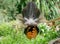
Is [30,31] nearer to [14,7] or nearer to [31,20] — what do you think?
[31,20]

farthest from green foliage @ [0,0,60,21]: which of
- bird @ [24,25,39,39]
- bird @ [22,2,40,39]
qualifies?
bird @ [24,25,39,39]

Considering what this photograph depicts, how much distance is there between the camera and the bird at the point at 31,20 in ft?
8.60

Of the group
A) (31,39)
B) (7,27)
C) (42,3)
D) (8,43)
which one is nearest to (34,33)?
(31,39)

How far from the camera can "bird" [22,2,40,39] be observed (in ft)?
8.60

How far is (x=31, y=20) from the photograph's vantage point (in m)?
2.82

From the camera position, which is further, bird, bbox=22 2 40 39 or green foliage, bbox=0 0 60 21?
green foliage, bbox=0 0 60 21

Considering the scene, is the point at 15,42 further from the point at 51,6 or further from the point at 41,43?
the point at 51,6

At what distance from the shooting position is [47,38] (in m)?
2.81

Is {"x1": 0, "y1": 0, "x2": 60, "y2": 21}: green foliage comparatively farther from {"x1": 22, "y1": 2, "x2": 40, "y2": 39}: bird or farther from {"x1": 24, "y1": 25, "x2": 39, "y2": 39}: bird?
{"x1": 24, "y1": 25, "x2": 39, "y2": 39}: bird

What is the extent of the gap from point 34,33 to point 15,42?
277mm

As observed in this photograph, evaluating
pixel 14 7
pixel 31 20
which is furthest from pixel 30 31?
pixel 14 7

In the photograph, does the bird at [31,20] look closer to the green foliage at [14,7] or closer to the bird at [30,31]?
the bird at [30,31]

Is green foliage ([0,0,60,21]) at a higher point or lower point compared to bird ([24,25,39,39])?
lower

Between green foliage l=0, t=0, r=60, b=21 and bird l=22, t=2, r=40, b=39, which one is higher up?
bird l=22, t=2, r=40, b=39
